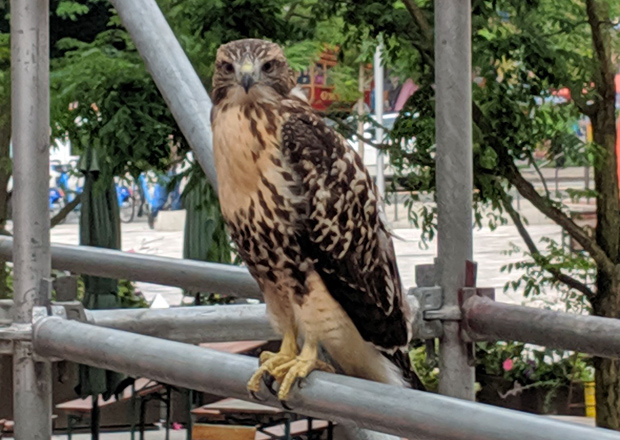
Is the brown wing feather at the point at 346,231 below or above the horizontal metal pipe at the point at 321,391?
above

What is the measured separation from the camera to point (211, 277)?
2854 millimetres

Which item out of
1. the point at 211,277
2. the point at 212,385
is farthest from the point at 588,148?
→ the point at 212,385

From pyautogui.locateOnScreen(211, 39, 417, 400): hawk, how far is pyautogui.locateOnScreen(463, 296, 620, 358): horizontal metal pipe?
18cm

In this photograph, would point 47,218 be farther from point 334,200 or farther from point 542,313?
point 542,313

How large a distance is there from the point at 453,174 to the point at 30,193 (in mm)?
868

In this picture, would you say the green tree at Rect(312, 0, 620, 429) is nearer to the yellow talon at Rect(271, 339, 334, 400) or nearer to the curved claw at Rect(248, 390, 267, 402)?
the yellow talon at Rect(271, 339, 334, 400)

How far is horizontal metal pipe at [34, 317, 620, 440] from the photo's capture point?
144 cm

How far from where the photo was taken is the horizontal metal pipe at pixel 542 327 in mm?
2221

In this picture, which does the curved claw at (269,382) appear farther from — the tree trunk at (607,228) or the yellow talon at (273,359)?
the tree trunk at (607,228)

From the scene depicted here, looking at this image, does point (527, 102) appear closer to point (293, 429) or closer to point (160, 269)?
point (293, 429)

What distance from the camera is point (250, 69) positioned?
6.93 ft

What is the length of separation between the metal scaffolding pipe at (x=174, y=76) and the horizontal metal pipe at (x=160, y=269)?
0.78ft

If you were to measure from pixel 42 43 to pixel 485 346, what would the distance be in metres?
5.60

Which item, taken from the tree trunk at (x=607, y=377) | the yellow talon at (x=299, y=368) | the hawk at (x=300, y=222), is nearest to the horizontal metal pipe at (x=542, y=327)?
the hawk at (x=300, y=222)
